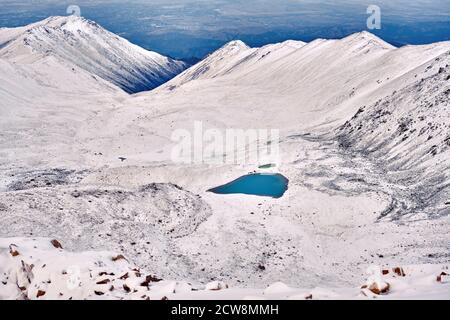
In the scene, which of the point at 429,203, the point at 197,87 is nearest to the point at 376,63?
the point at 197,87

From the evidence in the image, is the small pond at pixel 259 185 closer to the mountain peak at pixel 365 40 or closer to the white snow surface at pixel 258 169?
the white snow surface at pixel 258 169

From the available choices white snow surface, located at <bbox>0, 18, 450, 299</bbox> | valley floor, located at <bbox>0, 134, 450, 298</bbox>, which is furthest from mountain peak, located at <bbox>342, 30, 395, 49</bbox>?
valley floor, located at <bbox>0, 134, 450, 298</bbox>

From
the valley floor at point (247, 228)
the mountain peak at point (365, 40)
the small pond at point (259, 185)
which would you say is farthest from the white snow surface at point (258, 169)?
the mountain peak at point (365, 40)

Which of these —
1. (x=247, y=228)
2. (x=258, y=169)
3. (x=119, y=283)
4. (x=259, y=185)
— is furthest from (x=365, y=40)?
(x=119, y=283)

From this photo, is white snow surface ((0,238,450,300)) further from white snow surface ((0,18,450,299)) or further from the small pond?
the small pond

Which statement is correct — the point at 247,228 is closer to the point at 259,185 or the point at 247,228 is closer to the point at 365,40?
the point at 259,185
